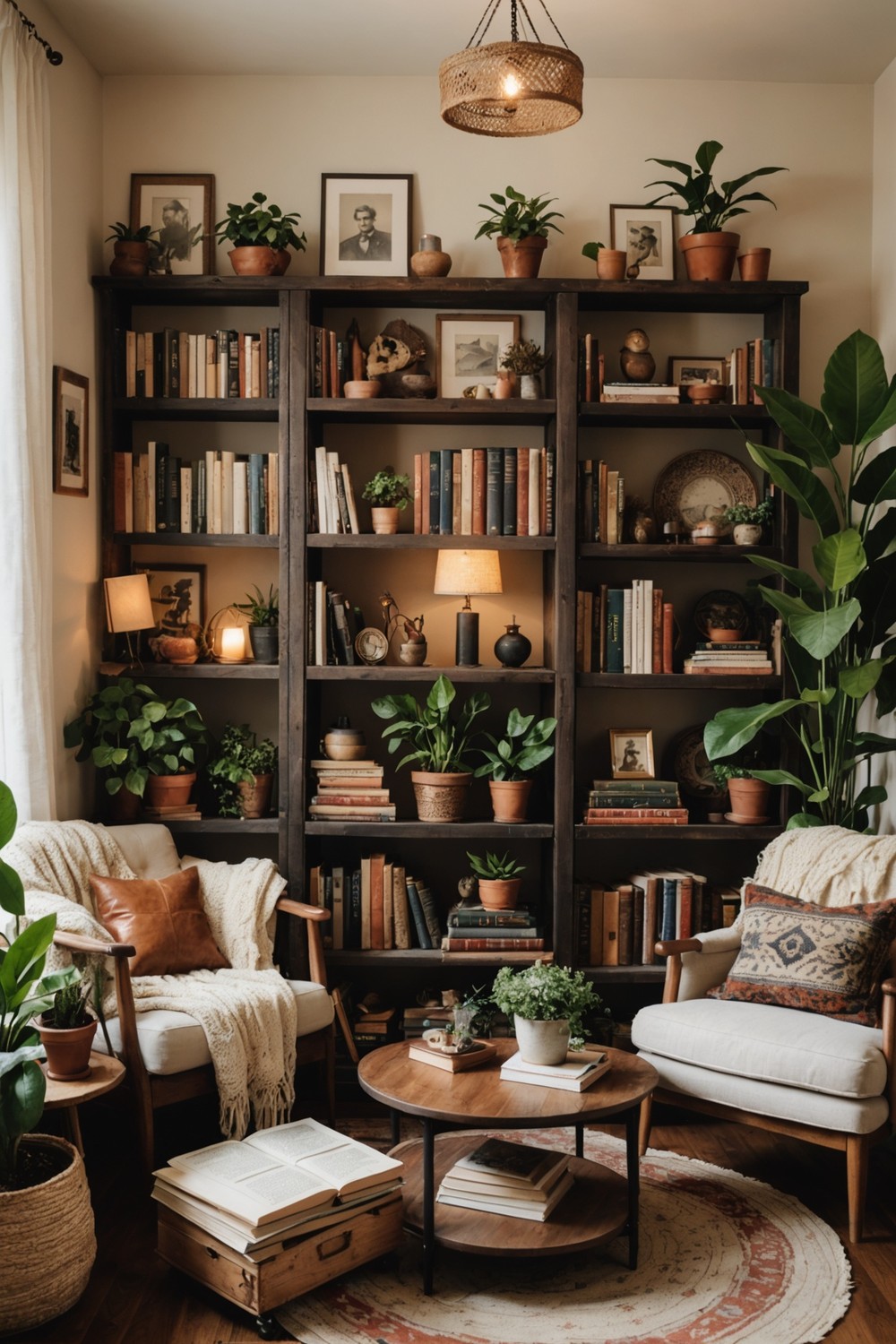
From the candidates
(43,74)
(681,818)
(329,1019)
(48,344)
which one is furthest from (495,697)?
(43,74)

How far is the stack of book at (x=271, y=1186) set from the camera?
8.19 feet

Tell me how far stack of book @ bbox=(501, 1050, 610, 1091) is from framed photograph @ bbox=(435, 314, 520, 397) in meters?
2.35

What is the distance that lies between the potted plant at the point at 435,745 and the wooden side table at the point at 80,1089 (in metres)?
1.39

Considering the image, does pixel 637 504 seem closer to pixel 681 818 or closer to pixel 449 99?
pixel 681 818

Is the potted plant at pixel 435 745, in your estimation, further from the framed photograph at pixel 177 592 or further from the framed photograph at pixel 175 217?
the framed photograph at pixel 175 217

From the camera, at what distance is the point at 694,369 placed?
4258 mm

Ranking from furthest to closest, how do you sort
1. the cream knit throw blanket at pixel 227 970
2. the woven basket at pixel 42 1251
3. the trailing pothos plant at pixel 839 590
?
the trailing pothos plant at pixel 839 590 → the cream knit throw blanket at pixel 227 970 → the woven basket at pixel 42 1251

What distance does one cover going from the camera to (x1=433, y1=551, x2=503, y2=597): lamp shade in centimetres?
397

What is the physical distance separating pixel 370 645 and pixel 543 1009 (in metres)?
1.63

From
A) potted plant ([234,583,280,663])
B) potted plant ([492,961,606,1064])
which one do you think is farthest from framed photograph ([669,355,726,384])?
potted plant ([492,961,606,1064])

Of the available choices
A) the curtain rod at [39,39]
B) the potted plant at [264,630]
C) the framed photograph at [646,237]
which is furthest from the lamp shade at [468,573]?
the curtain rod at [39,39]

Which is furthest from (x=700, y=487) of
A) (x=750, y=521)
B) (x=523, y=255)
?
(x=523, y=255)

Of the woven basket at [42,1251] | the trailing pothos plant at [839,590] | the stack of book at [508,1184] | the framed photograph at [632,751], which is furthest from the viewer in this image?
the framed photograph at [632,751]

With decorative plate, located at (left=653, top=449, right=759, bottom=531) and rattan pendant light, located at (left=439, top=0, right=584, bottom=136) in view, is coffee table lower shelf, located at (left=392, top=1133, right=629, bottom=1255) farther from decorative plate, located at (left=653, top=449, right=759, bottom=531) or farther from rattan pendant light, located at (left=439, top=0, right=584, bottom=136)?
rattan pendant light, located at (left=439, top=0, right=584, bottom=136)
